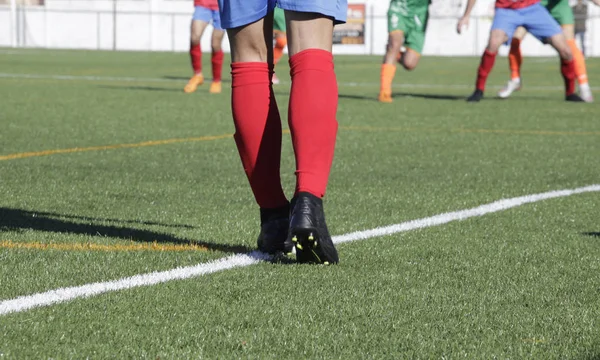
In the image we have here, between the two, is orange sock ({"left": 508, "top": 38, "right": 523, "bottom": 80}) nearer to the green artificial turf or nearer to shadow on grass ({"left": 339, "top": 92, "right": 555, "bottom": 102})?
shadow on grass ({"left": 339, "top": 92, "right": 555, "bottom": 102})

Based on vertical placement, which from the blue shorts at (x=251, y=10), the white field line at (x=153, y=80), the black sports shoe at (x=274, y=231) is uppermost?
the blue shorts at (x=251, y=10)

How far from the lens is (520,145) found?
845cm

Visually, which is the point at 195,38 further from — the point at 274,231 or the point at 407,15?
the point at 274,231

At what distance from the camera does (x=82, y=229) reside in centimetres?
436

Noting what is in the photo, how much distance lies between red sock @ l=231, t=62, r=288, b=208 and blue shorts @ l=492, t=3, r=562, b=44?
10.2 meters

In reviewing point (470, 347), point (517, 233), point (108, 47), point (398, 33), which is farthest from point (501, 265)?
point (108, 47)

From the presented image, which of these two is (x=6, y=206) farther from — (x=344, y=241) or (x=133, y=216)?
(x=344, y=241)

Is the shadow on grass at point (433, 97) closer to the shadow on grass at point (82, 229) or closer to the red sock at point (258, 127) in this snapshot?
the shadow on grass at point (82, 229)

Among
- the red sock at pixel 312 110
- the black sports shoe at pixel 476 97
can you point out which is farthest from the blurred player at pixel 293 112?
the black sports shoe at pixel 476 97

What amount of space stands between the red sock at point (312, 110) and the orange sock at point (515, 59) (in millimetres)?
11540

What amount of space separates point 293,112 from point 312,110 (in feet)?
0.19

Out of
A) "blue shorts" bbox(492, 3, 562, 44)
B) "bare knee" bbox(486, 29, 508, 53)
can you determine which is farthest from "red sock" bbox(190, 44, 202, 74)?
"blue shorts" bbox(492, 3, 562, 44)

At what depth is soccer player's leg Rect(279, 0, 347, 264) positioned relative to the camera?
375 centimetres

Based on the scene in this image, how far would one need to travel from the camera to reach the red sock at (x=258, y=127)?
398 centimetres
